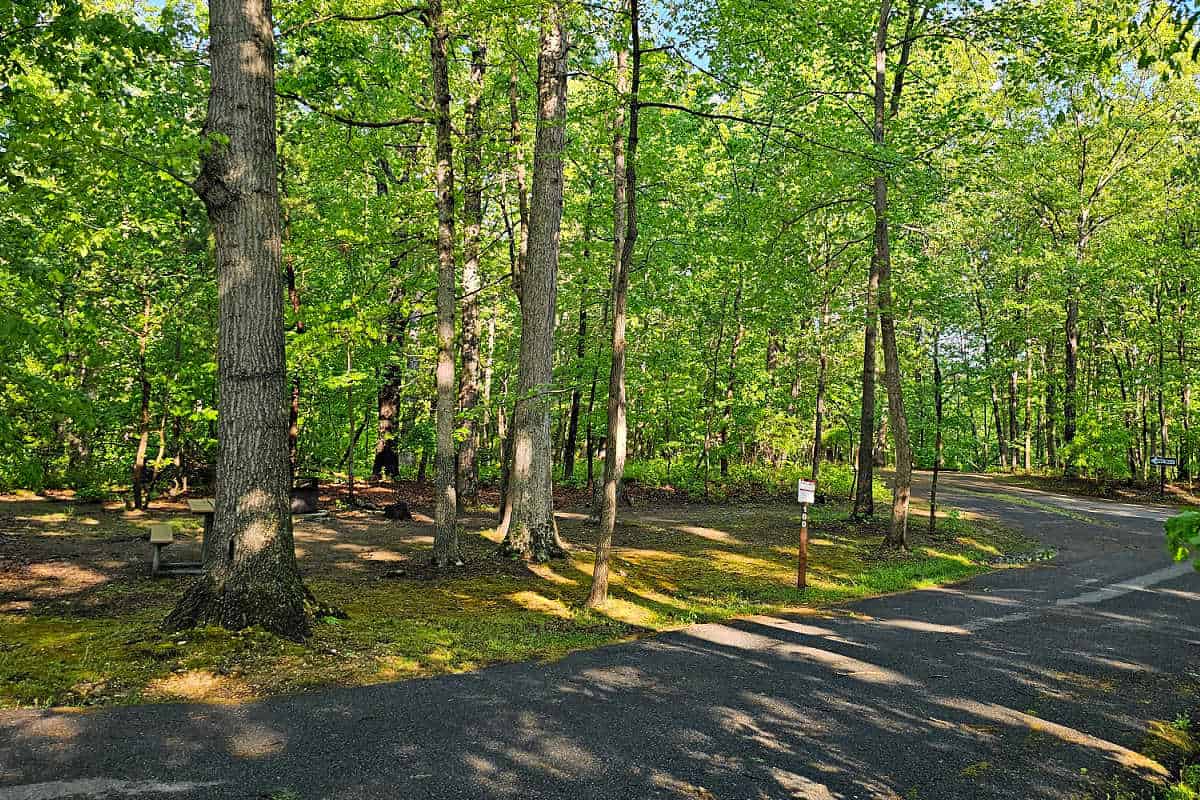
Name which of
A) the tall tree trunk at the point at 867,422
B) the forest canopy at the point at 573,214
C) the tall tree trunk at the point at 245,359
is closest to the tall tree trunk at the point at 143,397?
the forest canopy at the point at 573,214

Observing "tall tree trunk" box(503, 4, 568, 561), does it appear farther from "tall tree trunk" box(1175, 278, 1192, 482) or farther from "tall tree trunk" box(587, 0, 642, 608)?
"tall tree trunk" box(1175, 278, 1192, 482)

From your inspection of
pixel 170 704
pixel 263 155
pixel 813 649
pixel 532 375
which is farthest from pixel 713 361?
pixel 170 704

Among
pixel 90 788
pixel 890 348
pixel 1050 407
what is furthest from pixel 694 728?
pixel 1050 407

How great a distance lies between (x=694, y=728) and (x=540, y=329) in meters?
7.43

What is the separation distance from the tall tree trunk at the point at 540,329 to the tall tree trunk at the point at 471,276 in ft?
3.36

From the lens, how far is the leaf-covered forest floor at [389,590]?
5.85 m

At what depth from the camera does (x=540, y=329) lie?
11586 mm

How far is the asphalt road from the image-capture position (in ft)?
13.7

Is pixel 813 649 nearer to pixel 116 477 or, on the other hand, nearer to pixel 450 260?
pixel 450 260

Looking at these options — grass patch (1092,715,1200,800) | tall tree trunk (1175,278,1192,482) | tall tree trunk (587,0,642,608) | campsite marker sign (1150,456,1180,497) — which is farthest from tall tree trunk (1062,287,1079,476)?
grass patch (1092,715,1200,800)

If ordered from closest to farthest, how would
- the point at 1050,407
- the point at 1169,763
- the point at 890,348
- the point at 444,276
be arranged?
1. the point at 1169,763
2. the point at 444,276
3. the point at 890,348
4. the point at 1050,407

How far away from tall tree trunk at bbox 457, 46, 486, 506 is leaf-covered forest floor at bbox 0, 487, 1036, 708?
1.46m

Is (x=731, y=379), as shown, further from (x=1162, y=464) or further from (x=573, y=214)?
(x=1162, y=464)

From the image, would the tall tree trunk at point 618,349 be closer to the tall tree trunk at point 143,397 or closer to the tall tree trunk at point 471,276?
the tall tree trunk at point 471,276
